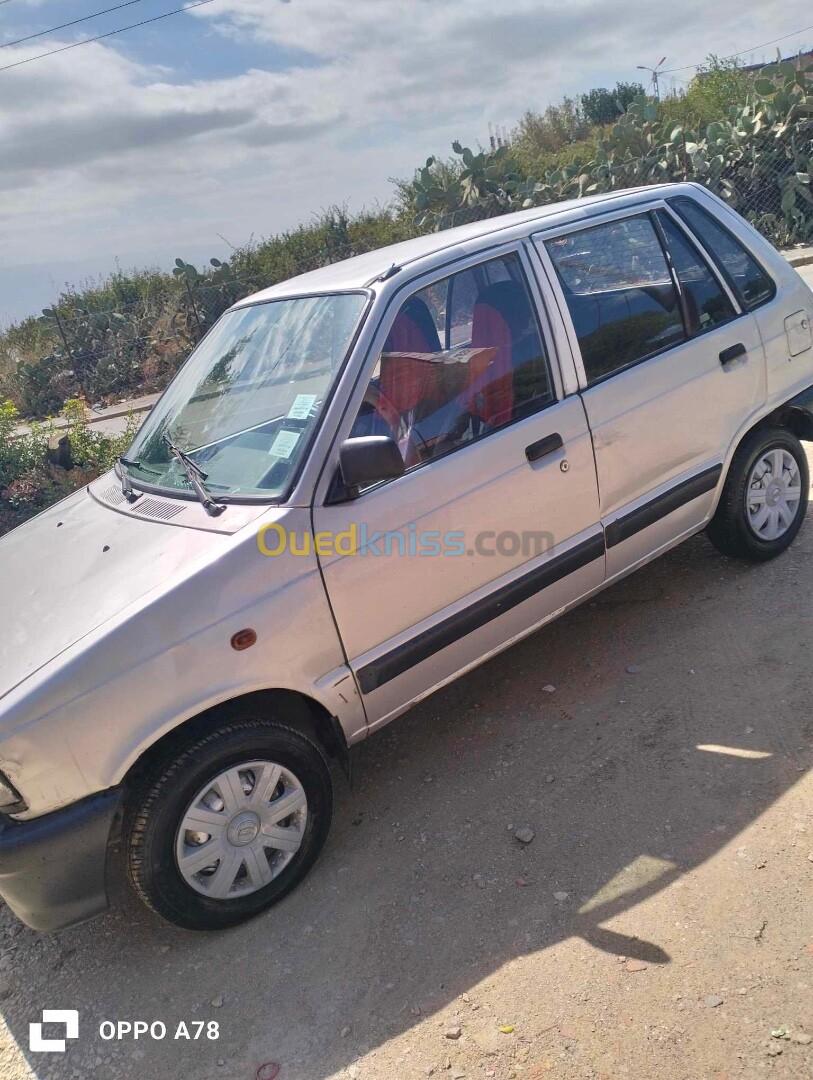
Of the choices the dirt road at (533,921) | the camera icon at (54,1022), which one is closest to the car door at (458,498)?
the dirt road at (533,921)

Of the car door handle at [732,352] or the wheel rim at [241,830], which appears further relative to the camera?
the car door handle at [732,352]

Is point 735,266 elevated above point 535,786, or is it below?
above

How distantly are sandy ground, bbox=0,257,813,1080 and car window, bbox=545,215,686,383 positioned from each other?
138cm

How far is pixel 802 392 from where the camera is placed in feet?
14.0

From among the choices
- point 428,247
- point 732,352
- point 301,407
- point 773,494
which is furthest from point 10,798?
point 773,494

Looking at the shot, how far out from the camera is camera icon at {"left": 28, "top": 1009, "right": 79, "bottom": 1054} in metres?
2.65

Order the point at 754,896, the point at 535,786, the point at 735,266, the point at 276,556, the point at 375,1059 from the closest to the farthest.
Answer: the point at 375,1059 → the point at 754,896 → the point at 276,556 → the point at 535,786 → the point at 735,266

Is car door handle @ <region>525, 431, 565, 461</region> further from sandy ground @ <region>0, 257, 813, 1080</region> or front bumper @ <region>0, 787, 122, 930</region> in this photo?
front bumper @ <region>0, 787, 122, 930</region>

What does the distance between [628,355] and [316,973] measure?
8.74 feet

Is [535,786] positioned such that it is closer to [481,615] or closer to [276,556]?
[481,615]

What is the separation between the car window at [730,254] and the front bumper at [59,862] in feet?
11.3

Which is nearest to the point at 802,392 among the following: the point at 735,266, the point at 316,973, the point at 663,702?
the point at 735,266

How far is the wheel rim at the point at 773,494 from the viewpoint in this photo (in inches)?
165

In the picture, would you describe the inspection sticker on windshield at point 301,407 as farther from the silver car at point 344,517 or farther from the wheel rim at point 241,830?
the wheel rim at point 241,830
